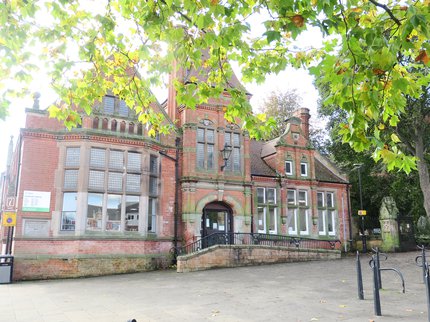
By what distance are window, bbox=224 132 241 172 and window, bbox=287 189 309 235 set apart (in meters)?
4.63

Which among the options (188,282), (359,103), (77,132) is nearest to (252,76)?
(359,103)

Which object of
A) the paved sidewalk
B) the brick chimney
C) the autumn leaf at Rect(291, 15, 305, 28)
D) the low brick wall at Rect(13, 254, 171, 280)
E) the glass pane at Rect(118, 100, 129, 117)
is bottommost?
the paved sidewalk

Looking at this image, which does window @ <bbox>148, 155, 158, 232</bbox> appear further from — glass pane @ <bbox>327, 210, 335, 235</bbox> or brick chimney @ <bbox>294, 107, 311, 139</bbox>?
brick chimney @ <bbox>294, 107, 311, 139</bbox>

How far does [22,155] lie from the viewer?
1723 centimetres

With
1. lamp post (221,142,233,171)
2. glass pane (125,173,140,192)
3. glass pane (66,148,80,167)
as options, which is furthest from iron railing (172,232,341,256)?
glass pane (66,148,80,167)

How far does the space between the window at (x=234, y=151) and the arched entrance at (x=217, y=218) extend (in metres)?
2.23

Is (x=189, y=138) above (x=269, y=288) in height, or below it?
above

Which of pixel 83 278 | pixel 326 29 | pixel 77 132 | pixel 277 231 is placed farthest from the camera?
pixel 277 231

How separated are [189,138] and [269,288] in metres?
11.3

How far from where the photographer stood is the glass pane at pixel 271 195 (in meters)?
24.4

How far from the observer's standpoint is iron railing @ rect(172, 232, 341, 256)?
65.3 ft

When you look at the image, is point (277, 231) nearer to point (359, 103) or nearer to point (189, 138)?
point (189, 138)

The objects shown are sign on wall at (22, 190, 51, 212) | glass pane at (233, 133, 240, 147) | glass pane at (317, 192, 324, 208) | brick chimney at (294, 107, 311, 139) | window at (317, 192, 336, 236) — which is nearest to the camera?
sign on wall at (22, 190, 51, 212)

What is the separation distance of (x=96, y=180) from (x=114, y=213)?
173cm
